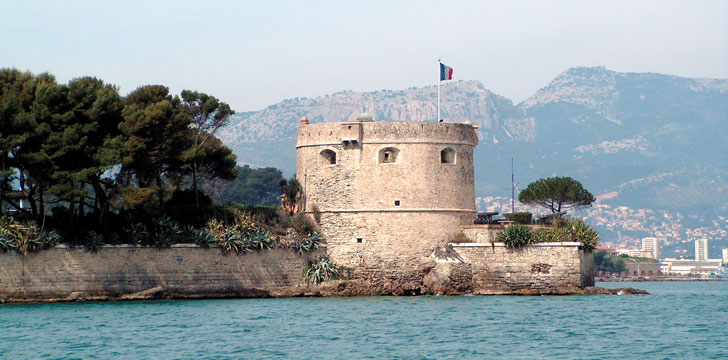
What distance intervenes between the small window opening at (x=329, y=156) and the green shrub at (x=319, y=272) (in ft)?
12.3

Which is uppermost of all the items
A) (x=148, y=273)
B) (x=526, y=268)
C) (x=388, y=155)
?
(x=388, y=155)

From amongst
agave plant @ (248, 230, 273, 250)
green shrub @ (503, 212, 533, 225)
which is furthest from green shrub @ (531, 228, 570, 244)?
agave plant @ (248, 230, 273, 250)

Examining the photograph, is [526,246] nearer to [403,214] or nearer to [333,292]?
[403,214]

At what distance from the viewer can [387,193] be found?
40.2m

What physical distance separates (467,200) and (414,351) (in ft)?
54.9

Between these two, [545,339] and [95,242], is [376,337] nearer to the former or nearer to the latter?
[545,339]

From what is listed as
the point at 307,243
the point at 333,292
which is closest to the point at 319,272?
the point at 333,292

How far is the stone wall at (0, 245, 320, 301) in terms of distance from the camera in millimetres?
36656

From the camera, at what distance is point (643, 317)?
32.7 m

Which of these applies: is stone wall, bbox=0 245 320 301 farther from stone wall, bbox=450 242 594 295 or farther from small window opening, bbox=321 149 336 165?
stone wall, bbox=450 242 594 295

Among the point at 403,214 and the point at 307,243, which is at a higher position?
the point at 403,214

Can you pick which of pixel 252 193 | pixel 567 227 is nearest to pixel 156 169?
pixel 567 227

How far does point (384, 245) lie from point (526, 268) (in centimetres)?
507

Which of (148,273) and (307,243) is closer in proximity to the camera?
(148,273)
